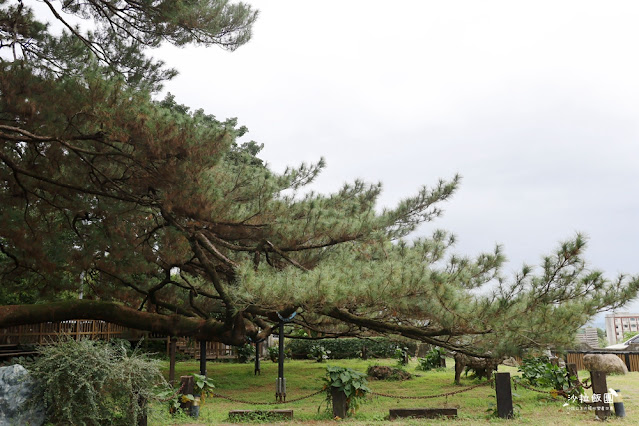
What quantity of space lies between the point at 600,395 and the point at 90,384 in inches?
235

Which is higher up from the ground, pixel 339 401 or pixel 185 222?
pixel 185 222

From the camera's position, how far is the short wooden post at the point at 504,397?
621 centimetres

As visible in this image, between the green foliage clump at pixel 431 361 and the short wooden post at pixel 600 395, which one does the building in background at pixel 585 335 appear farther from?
the green foliage clump at pixel 431 361

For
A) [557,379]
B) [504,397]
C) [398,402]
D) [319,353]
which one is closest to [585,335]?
[557,379]

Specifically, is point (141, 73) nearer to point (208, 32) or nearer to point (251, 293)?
point (208, 32)

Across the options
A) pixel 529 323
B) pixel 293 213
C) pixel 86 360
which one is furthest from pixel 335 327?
pixel 86 360

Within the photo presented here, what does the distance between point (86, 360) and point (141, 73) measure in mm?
3912

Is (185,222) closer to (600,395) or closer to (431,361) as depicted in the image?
(600,395)

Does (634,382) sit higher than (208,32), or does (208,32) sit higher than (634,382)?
(208,32)

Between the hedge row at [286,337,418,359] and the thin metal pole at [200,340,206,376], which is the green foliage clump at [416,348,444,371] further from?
the thin metal pole at [200,340,206,376]

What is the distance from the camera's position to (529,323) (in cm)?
552

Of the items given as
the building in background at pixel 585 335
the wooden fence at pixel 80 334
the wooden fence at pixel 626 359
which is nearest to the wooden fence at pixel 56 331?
the wooden fence at pixel 80 334

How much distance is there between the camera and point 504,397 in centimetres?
625

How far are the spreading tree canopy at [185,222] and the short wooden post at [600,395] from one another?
1.11m
